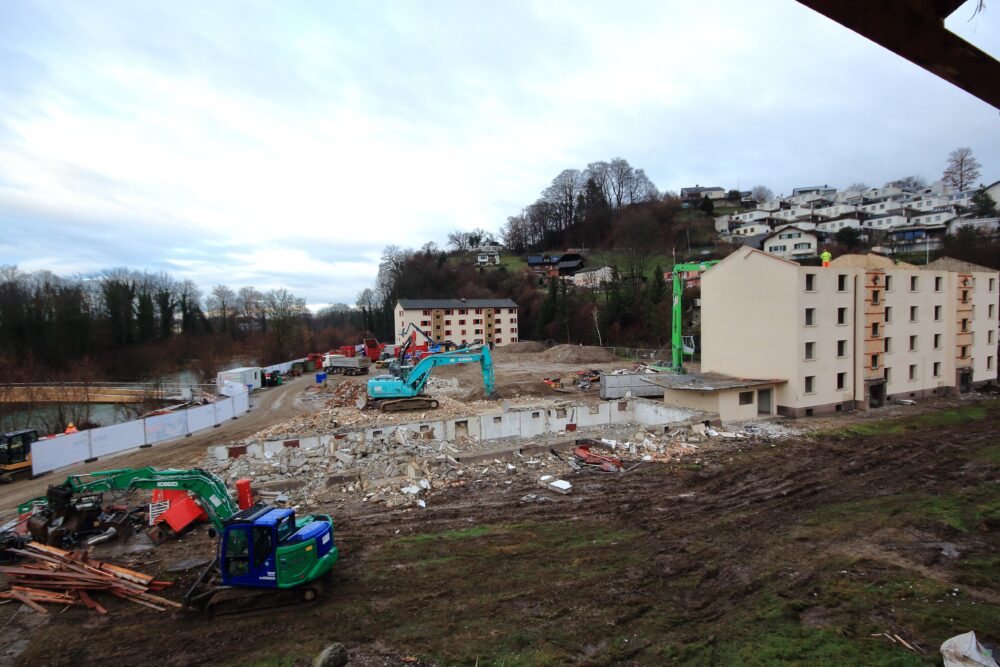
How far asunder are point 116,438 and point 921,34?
91.2 ft

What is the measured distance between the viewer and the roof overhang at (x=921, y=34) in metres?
2.30

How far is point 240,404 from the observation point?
99.1ft

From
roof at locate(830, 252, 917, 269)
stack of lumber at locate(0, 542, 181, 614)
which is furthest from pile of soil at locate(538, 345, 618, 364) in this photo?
stack of lumber at locate(0, 542, 181, 614)

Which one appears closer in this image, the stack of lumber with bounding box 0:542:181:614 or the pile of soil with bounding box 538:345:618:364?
the stack of lumber with bounding box 0:542:181:614

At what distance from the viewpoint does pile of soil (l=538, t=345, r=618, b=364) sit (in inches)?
1834

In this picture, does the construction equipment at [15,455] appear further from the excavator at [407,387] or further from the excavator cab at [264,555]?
the excavator cab at [264,555]

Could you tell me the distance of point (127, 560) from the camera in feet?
36.9

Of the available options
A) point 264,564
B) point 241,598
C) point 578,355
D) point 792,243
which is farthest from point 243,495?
point 792,243

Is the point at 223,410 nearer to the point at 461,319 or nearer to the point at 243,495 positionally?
the point at 243,495

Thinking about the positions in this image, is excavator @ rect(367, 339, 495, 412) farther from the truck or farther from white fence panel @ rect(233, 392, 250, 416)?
the truck

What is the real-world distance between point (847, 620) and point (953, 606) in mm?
2133

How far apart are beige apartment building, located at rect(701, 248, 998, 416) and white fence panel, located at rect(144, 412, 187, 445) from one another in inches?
1144

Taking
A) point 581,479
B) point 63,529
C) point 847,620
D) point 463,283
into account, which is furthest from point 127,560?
point 463,283

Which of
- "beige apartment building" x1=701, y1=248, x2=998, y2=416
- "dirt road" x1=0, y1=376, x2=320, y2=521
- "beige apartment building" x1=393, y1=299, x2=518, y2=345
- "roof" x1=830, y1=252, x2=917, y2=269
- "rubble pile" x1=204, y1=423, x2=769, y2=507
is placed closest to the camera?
"rubble pile" x1=204, y1=423, x2=769, y2=507
